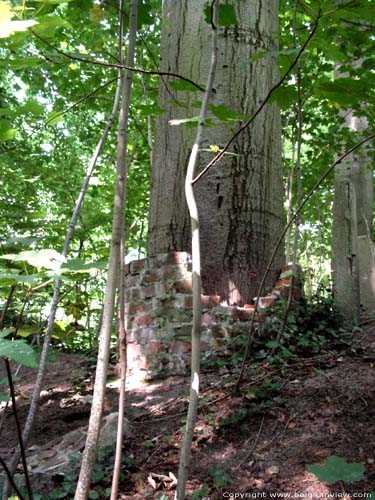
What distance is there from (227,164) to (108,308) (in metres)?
2.93

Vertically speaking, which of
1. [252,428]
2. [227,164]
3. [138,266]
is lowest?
[252,428]

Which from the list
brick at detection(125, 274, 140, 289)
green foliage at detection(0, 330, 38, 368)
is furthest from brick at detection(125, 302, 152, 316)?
green foliage at detection(0, 330, 38, 368)

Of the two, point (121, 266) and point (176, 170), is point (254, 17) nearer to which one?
point (176, 170)

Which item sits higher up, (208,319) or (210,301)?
(210,301)

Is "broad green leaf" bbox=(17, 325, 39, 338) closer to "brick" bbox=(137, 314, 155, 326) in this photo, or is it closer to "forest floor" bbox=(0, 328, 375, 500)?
"forest floor" bbox=(0, 328, 375, 500)

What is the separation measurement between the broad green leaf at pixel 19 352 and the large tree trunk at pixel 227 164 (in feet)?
9.59

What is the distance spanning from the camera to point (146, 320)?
3.94 m

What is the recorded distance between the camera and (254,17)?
4.29 metres

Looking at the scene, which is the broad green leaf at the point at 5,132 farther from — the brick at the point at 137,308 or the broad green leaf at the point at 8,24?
the brick at the point at 137,308

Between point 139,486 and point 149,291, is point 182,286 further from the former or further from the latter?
point 139,486

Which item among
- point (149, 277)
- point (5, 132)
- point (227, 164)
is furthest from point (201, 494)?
point (227, 164)

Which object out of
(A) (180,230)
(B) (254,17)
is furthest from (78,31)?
(A) (180,230)

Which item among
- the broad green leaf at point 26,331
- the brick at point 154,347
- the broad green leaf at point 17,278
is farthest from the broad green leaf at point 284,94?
the brick at point 154,347

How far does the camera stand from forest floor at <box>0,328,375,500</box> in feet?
6.61
